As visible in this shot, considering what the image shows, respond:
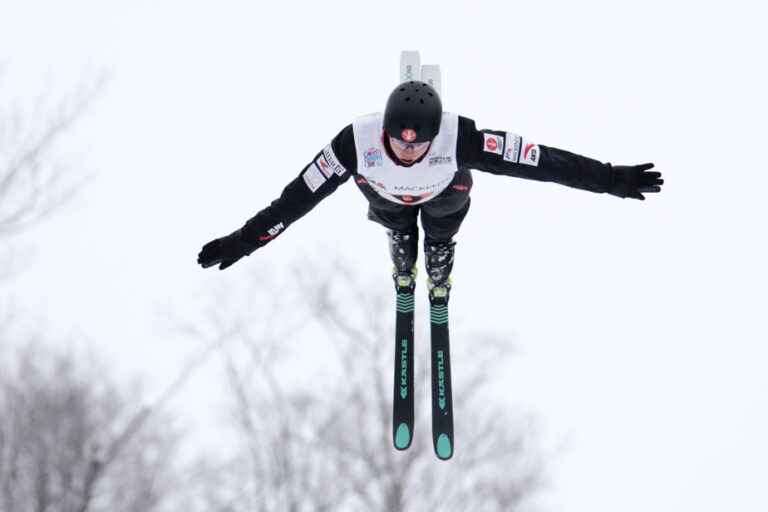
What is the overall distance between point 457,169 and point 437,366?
1.87m

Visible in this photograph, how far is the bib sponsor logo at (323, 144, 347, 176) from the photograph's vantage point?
5.37 metres

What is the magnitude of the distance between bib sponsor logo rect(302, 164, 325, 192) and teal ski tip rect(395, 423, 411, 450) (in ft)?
6.71

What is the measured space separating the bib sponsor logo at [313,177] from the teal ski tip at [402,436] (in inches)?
80.5

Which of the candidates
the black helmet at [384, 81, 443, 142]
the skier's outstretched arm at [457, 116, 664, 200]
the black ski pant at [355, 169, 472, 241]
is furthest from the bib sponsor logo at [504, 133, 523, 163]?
the black helmet at [384, 81, 443, 142]

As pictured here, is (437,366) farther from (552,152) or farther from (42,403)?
(42,403)

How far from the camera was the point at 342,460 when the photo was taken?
12.0 meters

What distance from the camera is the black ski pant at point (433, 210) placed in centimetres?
572

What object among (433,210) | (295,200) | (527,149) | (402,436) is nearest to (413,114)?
(527,149)

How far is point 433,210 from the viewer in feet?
19.6

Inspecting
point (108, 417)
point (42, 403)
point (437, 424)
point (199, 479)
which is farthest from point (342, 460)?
point (437, 424)

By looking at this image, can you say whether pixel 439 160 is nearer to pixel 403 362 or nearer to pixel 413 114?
pixel 413 114

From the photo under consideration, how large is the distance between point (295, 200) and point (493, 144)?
3.95ft

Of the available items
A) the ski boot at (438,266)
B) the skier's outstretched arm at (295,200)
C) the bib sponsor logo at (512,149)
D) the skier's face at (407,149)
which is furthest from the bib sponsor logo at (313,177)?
the ski boot at (438,266)

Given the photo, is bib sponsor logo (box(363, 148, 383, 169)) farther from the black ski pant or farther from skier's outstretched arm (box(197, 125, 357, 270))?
the black ski pant
